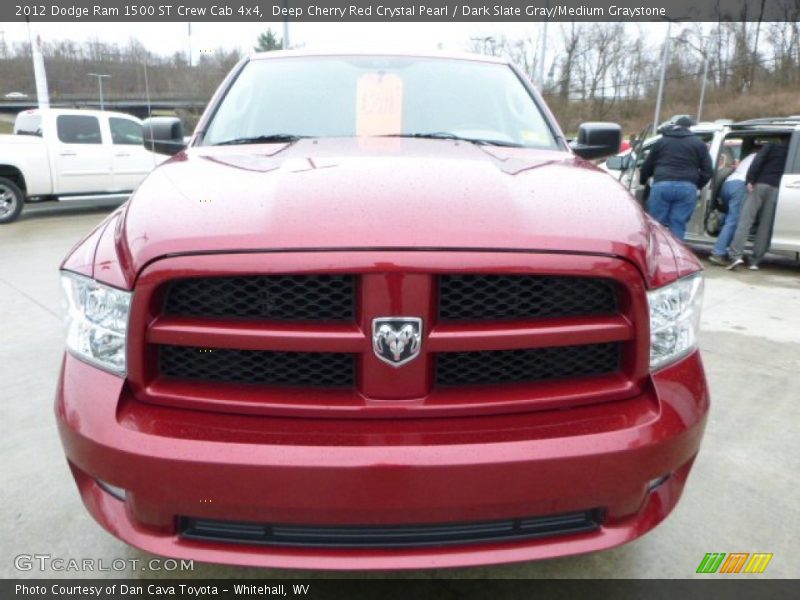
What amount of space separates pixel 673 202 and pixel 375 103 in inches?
214

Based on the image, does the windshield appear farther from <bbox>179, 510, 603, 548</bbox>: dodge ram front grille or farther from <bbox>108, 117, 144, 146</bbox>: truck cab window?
<bbox>108, 117, 144, 146</bbox>: truck cab window

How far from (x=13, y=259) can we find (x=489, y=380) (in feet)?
23.7

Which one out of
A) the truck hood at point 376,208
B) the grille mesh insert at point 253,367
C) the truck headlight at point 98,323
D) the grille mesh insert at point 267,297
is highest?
the truck hood at point 376,208

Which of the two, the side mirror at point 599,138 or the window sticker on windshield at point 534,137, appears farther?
the side mirror at point 599,138

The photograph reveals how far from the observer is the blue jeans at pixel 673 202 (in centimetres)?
682

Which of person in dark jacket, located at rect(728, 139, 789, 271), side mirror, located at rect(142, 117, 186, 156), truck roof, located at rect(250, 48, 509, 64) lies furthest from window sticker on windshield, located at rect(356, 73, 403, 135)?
person in dark jacket, located at rect(728, 139, 789, 271)

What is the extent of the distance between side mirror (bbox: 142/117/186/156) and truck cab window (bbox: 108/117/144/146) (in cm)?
902

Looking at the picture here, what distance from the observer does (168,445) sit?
1376 millimetres

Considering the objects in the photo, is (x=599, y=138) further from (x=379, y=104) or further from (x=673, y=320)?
(x=673, y=320)

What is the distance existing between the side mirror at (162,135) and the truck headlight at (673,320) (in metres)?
2.36

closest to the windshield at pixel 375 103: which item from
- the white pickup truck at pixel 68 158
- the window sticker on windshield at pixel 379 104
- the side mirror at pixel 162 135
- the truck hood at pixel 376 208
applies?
the window sticker on windshield at pixel 379 104

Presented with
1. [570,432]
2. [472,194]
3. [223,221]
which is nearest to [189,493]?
[223,221]

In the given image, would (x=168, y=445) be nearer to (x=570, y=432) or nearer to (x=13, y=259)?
(x=570, y=432)

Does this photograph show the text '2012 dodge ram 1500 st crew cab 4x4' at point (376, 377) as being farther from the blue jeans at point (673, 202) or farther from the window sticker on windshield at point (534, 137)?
the blue jeans at point (673, 202)
